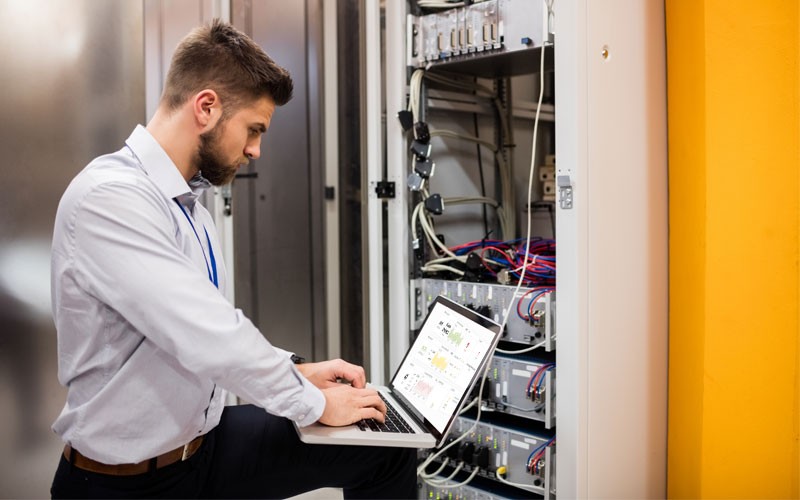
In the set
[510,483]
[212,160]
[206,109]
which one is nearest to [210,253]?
[212,160]

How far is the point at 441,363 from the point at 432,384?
0.06 m

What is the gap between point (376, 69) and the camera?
2236 mm

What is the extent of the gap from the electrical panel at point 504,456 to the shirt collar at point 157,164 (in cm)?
117

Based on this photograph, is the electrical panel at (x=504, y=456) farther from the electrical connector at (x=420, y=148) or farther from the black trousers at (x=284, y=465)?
the electrical connector at (x=420, y=148)

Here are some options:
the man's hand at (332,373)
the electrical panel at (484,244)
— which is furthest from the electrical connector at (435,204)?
the man's hand at (332,373)

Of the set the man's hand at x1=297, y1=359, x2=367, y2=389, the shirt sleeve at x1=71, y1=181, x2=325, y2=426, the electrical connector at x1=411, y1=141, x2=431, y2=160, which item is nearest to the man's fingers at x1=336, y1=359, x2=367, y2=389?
the man's hand at x1=297, y1=359, x2=367, y2=389

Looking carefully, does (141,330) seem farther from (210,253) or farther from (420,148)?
(420,148)

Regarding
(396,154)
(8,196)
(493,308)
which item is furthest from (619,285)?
(8,196)

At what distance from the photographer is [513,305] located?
76.6 inches

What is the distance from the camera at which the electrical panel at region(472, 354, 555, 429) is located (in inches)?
72.4

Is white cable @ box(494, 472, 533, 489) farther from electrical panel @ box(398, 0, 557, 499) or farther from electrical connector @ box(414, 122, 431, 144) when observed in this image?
electrical connector @ box(414, 122, 431, 144)

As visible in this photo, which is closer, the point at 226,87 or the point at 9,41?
the point at 226,87

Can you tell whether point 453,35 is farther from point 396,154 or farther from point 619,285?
point 619,285

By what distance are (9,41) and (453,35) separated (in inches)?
52.9
